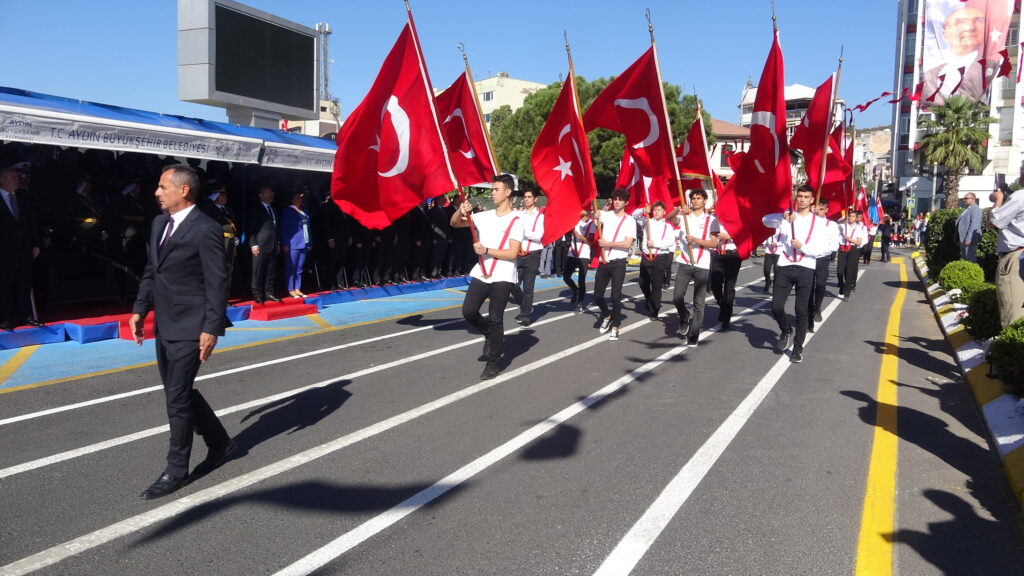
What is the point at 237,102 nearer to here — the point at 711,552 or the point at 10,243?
the point at 10,243

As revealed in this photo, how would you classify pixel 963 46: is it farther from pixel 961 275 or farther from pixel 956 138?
pixel 956 138

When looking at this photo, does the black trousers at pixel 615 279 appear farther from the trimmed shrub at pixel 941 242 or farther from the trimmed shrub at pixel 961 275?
the trimmed shrub at pixel 941 242

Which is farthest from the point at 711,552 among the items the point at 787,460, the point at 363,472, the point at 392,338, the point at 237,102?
the point at 237,102

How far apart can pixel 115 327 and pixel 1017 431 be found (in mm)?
9282

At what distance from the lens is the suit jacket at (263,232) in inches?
435

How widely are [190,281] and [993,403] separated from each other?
20.0 ft

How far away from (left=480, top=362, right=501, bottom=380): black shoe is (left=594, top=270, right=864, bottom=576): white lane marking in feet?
7.48

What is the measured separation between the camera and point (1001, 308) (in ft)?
23.7

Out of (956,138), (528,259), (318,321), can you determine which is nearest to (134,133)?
(318,321)

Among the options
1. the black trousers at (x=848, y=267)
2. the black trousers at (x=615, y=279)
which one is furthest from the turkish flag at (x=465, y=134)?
the black trousers at (x=848, y=267)

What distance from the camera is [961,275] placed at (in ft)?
40.9

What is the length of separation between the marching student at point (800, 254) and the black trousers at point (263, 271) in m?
7.16

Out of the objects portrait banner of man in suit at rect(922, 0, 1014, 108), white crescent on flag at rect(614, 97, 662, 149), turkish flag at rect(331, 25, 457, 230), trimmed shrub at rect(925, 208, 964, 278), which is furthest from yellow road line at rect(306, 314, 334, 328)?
trimmed shrub at rect(925, 208, 964, 278)

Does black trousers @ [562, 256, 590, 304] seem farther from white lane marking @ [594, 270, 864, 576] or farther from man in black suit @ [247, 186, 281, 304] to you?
white lane marking @ [594, 270, 864, 576]
